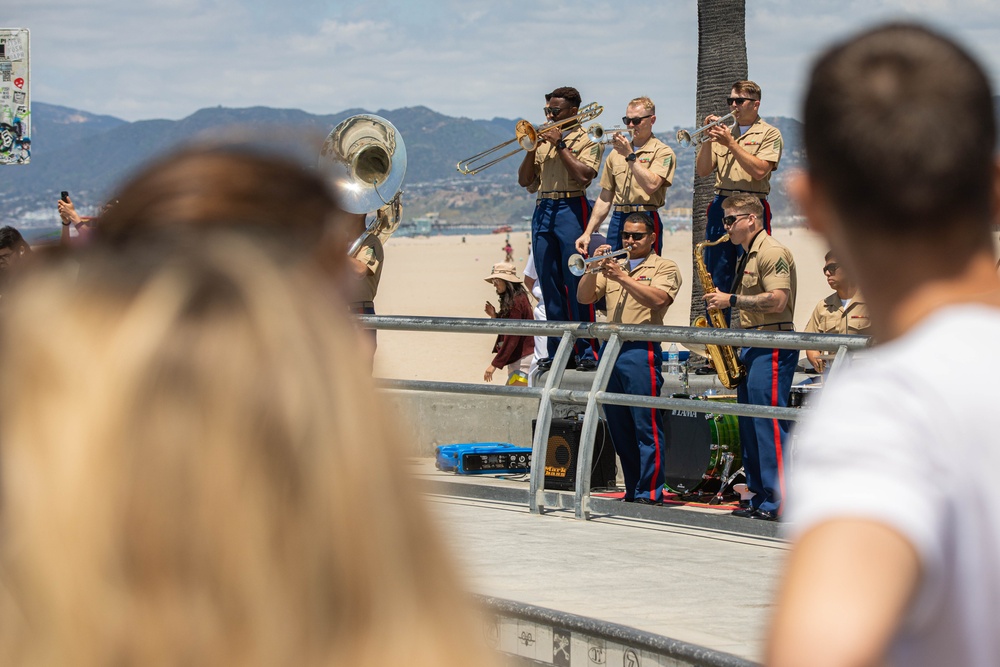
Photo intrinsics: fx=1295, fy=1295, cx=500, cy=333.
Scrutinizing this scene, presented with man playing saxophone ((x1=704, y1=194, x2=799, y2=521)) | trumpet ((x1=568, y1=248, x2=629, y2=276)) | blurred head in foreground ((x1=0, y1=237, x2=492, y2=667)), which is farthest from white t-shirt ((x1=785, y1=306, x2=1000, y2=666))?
trumpet ((x1=568, y1=248, x2=629, y2=276))

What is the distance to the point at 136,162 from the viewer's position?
1130 mm

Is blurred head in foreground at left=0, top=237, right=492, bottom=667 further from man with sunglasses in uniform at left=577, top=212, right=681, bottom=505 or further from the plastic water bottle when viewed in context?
the plastic water bottle

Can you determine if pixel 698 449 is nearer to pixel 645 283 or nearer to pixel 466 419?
pixel 645 283

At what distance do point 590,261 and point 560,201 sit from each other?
1.84m

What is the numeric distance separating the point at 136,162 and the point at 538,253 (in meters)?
8.04

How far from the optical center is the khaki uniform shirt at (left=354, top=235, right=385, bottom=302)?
8.36 m

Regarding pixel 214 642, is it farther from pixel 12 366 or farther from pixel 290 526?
pixel 12 366

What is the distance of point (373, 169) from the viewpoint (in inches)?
361

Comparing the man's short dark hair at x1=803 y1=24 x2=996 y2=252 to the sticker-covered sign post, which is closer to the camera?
the man's short dark hair at x1=803 y1=24 x2=996 y2=252

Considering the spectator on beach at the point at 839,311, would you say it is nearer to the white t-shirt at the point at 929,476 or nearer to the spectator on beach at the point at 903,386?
the spectator on beach at the point at 903,386

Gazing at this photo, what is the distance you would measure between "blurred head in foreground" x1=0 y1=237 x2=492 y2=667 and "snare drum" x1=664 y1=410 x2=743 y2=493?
21.8ft

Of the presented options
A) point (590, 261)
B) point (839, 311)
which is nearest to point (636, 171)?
point (590, 261)

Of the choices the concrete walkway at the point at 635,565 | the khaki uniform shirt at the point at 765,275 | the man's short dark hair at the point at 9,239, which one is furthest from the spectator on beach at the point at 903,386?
the man's short dark hair at the point at 9,239

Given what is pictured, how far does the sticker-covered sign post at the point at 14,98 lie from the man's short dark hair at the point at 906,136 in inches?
355
